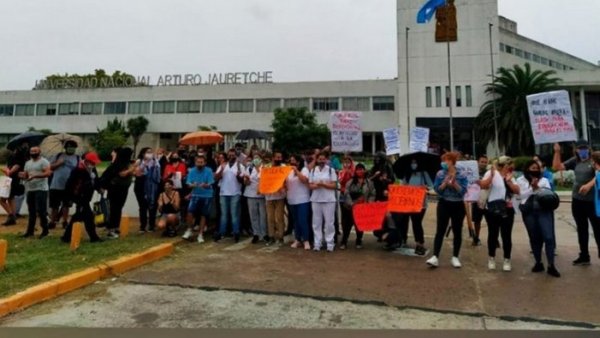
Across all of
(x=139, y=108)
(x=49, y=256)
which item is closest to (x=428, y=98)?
(x=139, y=108)

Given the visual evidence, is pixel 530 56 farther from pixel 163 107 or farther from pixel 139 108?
pixel 139 108

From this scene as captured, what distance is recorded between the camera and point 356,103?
5675 centimetres

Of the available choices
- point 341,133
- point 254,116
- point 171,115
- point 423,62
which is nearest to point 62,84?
point 171,115

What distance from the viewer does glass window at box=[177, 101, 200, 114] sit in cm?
6099

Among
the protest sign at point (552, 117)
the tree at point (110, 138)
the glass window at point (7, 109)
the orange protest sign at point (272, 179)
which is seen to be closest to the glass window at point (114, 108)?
the tree at point (110, 138)

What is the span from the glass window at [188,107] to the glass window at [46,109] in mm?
19583

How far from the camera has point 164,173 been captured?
9523 mm

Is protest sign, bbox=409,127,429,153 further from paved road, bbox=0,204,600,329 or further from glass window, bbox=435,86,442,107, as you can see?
glass window, bbox=435,86,442,107

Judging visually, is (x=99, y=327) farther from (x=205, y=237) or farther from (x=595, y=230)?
(x=595, y=230)

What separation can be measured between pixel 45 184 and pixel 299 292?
5.99m

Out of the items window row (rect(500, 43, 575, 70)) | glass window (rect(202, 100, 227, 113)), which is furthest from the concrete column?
glass window (rect(202, 100, 227, 113))

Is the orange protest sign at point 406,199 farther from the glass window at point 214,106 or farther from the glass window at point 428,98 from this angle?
the glass window at point 214,106

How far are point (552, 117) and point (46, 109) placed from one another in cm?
7131

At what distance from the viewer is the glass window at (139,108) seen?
62500mm
